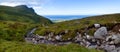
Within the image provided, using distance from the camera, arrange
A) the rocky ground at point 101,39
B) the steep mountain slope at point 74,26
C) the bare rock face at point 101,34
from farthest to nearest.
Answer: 1. the steep mountain slope at point 74,26
2. the bare rock face at point 101,34
3. the rocky ground at point 101,39

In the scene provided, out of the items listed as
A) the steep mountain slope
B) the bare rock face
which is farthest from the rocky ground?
the steep mountain slope

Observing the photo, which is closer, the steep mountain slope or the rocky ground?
the rocky ground

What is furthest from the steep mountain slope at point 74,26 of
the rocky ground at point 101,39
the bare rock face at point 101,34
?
the bare rock face at point 101,34

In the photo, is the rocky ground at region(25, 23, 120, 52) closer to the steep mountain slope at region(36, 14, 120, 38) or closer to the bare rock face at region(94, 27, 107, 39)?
the bare rock face at region(94, 27, 107, 39)

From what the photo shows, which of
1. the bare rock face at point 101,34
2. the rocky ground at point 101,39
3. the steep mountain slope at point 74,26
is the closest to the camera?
the rocky ground at point 101,39

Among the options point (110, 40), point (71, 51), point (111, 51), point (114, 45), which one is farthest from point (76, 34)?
point (71, 51)

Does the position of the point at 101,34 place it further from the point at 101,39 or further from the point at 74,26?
the point at 74,26

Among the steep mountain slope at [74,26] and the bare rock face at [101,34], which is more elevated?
the bare rock face at [101,34]

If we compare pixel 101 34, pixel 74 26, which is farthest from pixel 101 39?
pixel 74 26

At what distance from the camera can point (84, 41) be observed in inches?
3531

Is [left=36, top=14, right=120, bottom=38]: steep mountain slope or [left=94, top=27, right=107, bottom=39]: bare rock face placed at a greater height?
[left=94, top=27, right=107, bottom=39]: bare rock face

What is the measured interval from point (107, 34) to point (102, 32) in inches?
74.5

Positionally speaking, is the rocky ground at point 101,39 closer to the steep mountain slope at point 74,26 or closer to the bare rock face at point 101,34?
the bare rock face at point 101,34

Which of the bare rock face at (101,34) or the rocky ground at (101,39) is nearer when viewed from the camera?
the rocky ground at (101,39)
